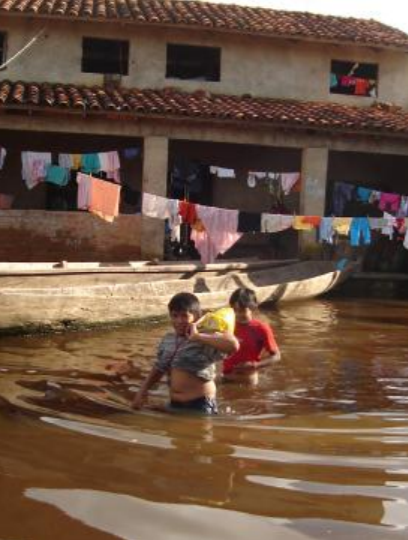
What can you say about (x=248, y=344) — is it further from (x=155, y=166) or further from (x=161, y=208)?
(x=155, y=166)

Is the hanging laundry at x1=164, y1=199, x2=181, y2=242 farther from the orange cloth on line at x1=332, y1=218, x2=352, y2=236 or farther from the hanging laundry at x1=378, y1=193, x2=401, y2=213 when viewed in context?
the hanging laundry at x1=378, y1=193, x2=401, y2=213

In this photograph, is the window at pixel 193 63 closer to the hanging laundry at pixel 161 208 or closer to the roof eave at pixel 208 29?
the roof eave at pixel 208 29

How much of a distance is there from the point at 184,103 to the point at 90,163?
2588mm

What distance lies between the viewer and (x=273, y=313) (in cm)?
1409

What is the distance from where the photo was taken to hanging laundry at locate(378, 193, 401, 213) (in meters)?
17.4

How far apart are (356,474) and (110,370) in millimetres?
4251

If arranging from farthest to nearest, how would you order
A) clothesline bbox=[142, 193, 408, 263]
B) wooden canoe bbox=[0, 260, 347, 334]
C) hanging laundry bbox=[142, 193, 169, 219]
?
clothesline bbox=[142, 193, 408, 263] < hanging laundry bbox=[142, 193, 169, 219] < wooden canoe bbox=[0, 260, 347, 334]

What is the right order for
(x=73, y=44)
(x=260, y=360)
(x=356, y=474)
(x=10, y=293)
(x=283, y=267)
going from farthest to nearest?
1. (x=73, y=44)
2. (x=283, y=267)
3. (x=10, y=293)
4. (x=260, y=360)
5. (x=356, y=474)

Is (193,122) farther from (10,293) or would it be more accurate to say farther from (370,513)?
(370,513)

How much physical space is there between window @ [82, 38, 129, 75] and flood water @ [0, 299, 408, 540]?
1040 cm

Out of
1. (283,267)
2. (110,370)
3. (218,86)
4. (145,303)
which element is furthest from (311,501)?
(218,86)

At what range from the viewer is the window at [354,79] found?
1955cm

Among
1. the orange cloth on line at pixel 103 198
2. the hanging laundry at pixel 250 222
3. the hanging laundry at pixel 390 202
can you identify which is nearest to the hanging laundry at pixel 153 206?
the orange cloth on line at pixel 103 198

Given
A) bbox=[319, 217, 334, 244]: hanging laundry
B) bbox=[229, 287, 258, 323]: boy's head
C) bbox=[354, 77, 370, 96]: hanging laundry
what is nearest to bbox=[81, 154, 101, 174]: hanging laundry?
bbox=[319, 217, 334, 244]: hanging laundry
